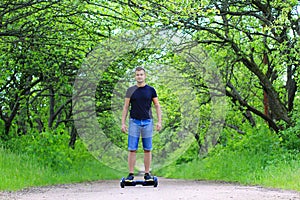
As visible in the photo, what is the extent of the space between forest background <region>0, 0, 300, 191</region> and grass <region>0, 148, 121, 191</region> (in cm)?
5

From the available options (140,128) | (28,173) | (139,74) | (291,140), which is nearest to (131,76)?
(139,74)

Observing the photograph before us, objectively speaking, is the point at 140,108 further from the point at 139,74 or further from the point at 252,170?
the point at 252,170

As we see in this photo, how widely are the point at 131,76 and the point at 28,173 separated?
15.4ft

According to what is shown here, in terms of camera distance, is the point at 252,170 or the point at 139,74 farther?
the point at 252,170

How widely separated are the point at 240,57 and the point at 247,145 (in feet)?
10.5

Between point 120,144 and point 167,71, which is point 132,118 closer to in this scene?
point 120,144

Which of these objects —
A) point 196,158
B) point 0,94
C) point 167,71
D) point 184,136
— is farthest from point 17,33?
point 196,158

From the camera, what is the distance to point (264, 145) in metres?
17.4

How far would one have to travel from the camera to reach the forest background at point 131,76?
12.3 metres

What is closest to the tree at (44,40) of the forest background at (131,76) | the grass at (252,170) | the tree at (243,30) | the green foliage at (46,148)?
the forest background at (131,76)

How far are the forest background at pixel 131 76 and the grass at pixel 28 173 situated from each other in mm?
50

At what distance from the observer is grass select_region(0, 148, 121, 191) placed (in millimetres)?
12251

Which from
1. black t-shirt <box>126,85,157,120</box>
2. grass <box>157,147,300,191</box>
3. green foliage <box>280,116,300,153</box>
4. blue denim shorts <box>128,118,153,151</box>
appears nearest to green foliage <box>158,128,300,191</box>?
grass <box>157,147,300,191</box>

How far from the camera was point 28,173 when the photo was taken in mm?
13961
